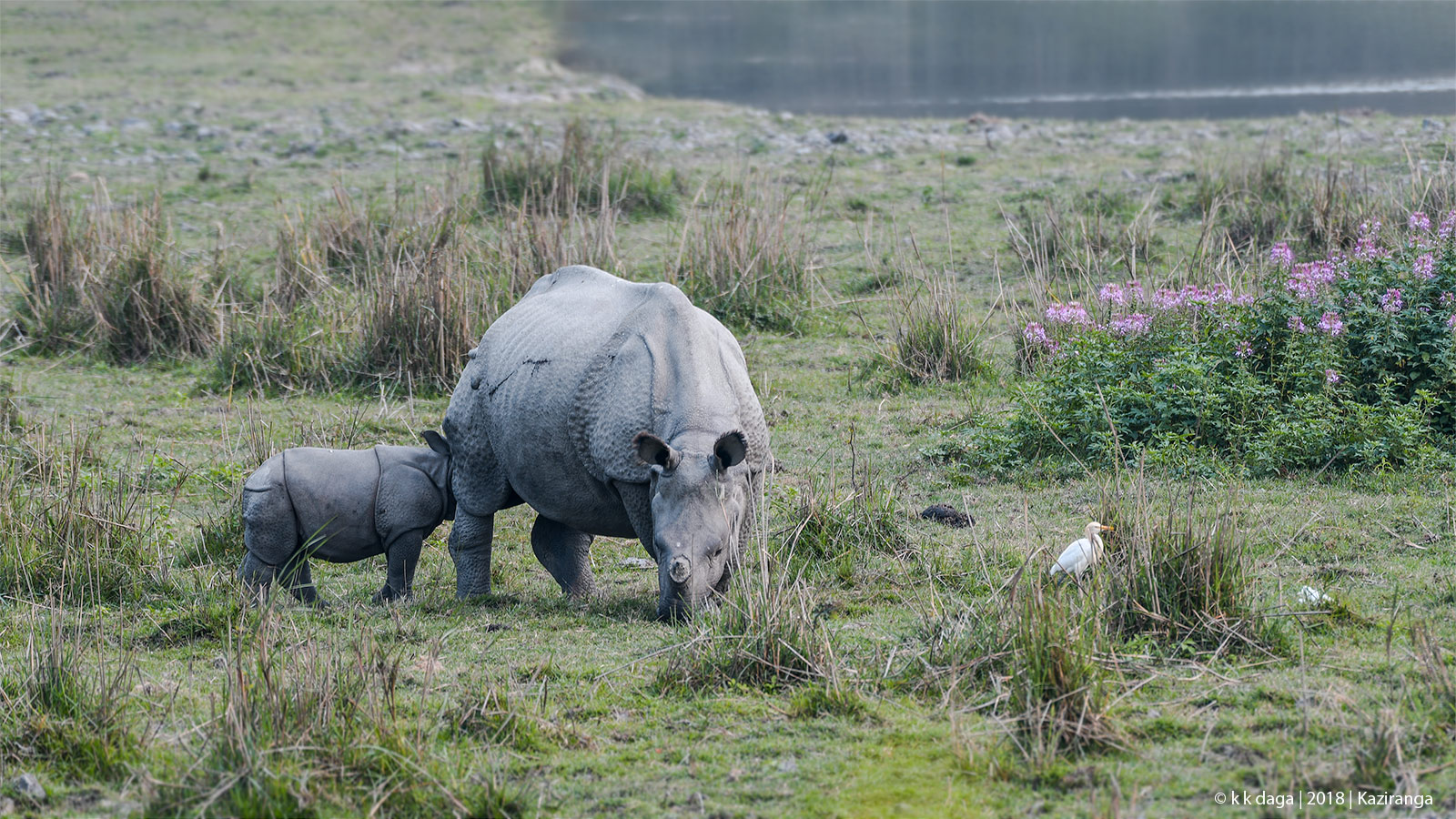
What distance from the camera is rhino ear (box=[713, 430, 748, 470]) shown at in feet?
17.4

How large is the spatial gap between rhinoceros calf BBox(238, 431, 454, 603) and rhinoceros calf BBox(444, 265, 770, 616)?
203 mm

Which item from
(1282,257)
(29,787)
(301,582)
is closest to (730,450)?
(301,582)

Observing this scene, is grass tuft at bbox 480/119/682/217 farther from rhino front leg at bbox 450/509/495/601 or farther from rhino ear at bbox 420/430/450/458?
rhino front leg at bbox 450/509/495/601

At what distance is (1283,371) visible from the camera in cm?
747

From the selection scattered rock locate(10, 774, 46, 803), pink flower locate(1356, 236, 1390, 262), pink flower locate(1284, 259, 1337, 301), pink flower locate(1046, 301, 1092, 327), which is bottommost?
scattered rock locate(10, 774, 46, 803)

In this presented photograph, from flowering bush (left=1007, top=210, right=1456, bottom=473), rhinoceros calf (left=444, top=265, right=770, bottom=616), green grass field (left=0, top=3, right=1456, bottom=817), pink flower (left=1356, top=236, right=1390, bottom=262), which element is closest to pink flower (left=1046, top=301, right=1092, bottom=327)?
flowering bush (left=1007, top=210, right=1456, bottom=473)

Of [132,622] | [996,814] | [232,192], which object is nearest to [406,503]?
[132,622]

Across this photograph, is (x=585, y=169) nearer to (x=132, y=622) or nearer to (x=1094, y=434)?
(x=1094, y=434)

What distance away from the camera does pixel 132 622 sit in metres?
5.68

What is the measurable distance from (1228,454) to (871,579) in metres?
2.36

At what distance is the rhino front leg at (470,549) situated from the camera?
20.7 feet

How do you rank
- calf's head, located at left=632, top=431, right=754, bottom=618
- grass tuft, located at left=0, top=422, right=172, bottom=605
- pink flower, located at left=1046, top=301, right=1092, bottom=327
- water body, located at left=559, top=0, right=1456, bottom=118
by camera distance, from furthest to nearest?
water body, located at left=559, top=0, right=1456, bottom=118 < pink flower, located at left=1046, top=301, right=1092, bottom=327 < grass tuft, located at left=0, top=422, right=172, bottom=605 < calf's head, located at left=632, top=431, right=754, bottom=618

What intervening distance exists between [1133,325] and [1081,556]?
9.49 ft

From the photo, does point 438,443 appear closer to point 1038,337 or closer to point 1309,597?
point 1309,597
